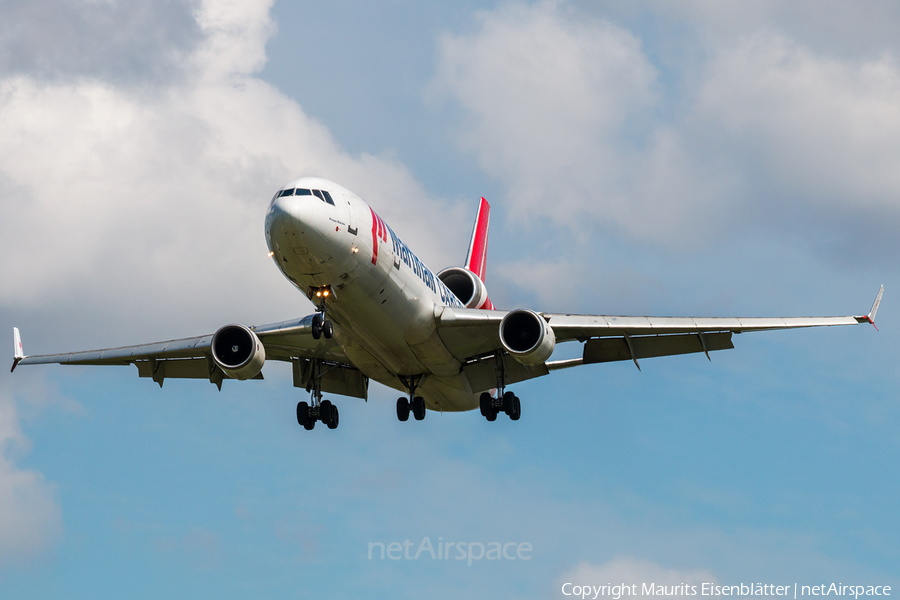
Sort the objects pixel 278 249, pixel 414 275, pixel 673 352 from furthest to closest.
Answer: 1. pixel 673 352
2. pixel 414 275
3. pixel 278 249

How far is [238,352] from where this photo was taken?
29859 millimetres

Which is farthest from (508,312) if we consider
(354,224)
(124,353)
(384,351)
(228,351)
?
(124,353)

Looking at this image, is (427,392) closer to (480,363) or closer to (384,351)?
(480,363)

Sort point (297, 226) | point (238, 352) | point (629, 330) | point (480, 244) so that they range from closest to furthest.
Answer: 1. point (297, 226)
2. point (238, 352)
3. point (629, 330)
4. point (480, 244)

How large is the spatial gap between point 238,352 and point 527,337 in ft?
28.3

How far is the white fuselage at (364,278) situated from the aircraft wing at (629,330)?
0.68 meters

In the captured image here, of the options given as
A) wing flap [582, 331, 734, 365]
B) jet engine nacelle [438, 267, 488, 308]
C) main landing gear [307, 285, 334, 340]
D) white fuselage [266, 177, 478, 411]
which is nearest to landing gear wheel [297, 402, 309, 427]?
white fuselage [266, 177, 478, 411]

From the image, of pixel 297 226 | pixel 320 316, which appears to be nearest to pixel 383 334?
pixel 320 316

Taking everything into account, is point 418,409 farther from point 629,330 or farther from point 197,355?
point 197,355

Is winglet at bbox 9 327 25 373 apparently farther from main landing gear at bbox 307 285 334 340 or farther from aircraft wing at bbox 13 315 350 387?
main landing gear at bbox 307 285 334 340

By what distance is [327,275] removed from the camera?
25.5m

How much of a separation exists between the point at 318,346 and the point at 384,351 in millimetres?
3756

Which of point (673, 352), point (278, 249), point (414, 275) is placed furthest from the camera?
point (673, 352)

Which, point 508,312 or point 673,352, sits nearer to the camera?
point 508,312
